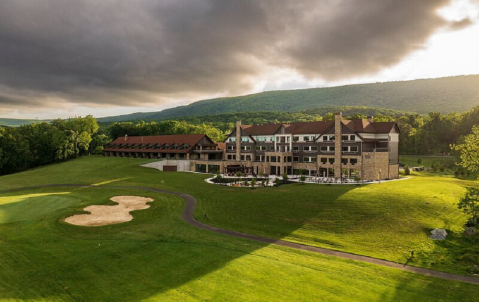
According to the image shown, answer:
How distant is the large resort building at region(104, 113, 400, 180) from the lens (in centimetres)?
6294

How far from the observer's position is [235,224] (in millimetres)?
36656

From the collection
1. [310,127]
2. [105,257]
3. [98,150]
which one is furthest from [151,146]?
[105,257]

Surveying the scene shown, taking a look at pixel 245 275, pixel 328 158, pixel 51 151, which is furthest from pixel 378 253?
pixel 51 151

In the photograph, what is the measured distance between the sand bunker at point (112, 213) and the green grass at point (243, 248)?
1.83 m

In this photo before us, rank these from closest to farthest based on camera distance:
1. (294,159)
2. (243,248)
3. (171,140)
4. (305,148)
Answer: (243,248), (305,148), (294,159), (171,140)

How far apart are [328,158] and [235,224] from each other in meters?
38.2

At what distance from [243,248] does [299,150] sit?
166 ft

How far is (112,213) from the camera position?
40.3 m

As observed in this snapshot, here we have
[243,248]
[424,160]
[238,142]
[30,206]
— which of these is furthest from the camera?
[424,160]

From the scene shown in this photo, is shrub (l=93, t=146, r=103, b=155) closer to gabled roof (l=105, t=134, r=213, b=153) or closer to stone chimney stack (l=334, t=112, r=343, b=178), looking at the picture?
gabled roof (l=105, t=134, r=213, b=153)

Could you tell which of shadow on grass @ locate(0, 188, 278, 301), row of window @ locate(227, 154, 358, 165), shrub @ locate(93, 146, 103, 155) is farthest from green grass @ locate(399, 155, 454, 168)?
shrub @ locate(93, 146, 103, 155)

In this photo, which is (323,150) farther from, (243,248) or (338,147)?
(243,248)

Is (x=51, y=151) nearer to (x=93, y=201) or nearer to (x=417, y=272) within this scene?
(x=93, y=201)

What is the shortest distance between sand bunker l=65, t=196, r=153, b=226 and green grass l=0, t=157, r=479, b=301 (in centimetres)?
183
